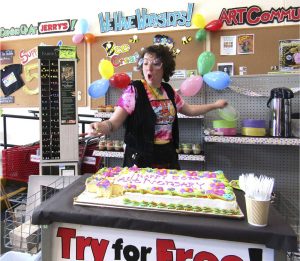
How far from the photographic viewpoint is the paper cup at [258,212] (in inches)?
34.2

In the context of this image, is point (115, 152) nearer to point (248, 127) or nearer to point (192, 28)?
point (248, 127)

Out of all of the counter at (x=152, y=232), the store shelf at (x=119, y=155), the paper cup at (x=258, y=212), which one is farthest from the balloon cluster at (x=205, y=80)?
the paper cup at (x=258, y=212)

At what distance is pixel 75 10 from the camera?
4785 millimetres

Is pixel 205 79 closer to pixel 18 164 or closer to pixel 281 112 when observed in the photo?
pixel 281 112

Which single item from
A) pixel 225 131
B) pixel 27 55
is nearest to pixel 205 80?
pixel 225 131

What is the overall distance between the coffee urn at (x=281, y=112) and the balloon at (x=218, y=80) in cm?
42

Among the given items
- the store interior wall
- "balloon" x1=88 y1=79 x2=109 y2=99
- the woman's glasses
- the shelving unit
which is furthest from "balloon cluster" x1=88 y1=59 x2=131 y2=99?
the store interior wall

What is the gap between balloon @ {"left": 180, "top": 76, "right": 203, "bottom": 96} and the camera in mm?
2840

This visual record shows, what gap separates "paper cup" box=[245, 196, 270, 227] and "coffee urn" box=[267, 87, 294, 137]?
6.38ft

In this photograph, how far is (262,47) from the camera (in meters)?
4.01

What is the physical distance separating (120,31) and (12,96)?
2262mm

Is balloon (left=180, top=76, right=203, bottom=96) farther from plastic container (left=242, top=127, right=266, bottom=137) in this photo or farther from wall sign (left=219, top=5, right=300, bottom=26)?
wall sign (left=219, top=5, right=300, bottom=26)

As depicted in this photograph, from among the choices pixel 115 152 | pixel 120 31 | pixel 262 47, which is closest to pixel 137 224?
pixel 115 152

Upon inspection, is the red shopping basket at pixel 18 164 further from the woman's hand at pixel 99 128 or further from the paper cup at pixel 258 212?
the paper cup at pixel 258 212
